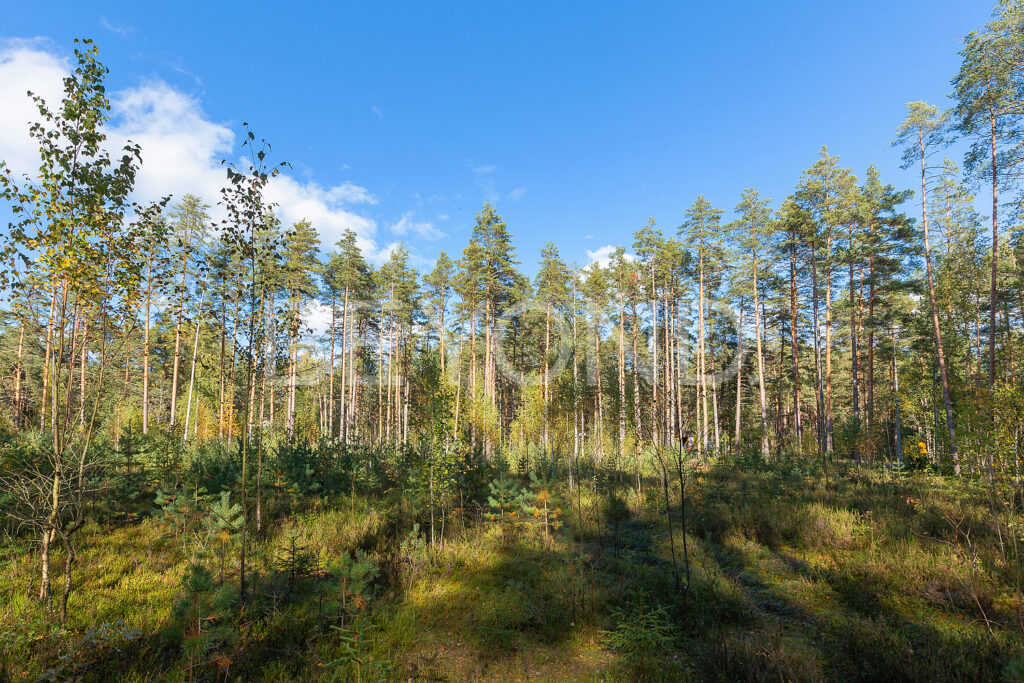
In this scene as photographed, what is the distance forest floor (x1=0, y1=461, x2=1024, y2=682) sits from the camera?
4.12 metres

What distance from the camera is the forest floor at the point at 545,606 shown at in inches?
162

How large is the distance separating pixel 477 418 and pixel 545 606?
12.1 m

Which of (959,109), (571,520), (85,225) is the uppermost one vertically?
(959,109)

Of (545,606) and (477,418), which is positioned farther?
(477,418)

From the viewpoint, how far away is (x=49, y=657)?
12.6 feet

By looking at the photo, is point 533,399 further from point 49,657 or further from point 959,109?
point 959,109

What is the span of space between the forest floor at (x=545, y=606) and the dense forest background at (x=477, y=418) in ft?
0.26

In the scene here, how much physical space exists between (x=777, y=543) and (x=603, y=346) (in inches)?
1020

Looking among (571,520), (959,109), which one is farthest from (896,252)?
(571,520)

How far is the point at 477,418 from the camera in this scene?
18.0m

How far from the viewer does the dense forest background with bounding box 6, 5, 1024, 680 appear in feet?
15.4

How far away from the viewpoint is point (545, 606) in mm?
6098

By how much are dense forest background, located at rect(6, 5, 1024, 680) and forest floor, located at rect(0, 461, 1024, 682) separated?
80 mm

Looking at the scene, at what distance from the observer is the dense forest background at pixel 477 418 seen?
4707 millimetres
